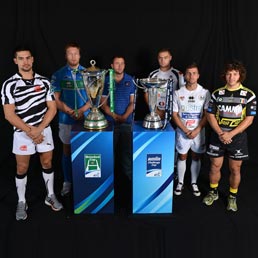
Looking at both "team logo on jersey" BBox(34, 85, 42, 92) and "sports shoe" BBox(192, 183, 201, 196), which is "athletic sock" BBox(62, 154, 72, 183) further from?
"sports shoe" BBox(192, 183, 201, 196)

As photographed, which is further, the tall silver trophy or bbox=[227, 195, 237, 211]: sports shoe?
bbox=[227, 195, 237, 211]: sports shoe

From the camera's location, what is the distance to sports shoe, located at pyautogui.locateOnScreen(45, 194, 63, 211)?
2582mm

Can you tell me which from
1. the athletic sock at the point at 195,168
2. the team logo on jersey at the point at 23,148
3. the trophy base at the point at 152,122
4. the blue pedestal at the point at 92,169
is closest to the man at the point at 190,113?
the athletic sock at the point at 195,168

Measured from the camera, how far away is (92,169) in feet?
7.95

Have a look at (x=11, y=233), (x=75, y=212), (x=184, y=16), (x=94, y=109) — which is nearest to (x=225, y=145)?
(x=94, y=109)

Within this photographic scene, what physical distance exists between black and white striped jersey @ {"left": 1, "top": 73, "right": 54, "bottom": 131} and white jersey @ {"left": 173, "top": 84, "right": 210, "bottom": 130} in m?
1.05

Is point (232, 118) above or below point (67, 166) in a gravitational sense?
above

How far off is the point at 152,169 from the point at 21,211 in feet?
3.51

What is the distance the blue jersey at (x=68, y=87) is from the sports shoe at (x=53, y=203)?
681 millimetres

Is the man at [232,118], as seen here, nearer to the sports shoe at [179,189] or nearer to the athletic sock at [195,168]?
the athletic sock at [195,168]

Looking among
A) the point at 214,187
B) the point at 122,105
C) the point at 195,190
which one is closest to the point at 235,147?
the point at 214,187

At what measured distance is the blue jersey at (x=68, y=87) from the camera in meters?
2.69

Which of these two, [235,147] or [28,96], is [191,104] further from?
[28,96]

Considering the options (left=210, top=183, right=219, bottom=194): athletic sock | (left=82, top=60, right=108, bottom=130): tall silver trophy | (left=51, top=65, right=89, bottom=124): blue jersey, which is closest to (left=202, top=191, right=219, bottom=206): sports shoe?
(left=210, top=183, right=219, bottom=194): athletic sock
